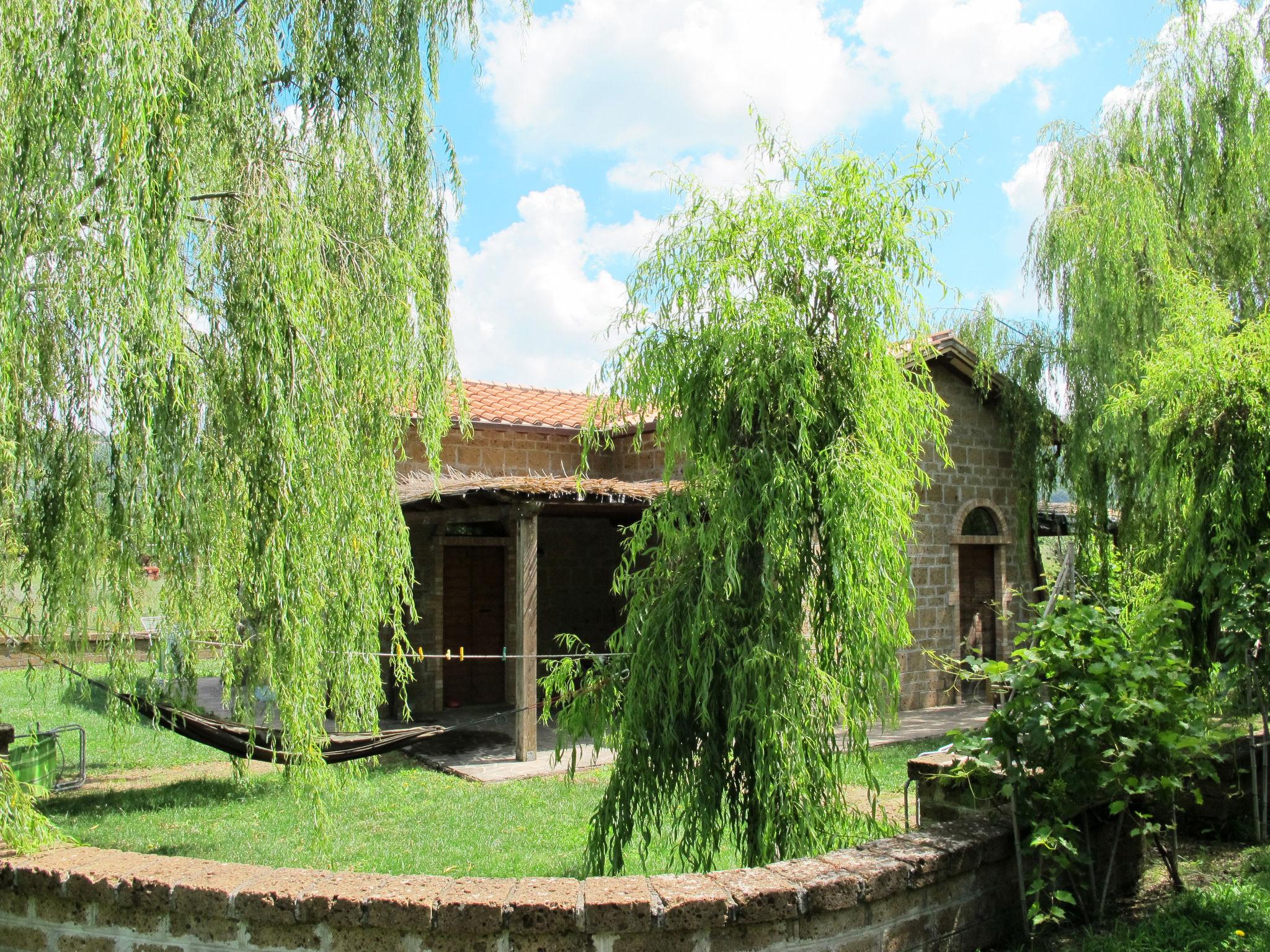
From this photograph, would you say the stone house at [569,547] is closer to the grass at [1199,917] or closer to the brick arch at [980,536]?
the brick arch at [980,536]

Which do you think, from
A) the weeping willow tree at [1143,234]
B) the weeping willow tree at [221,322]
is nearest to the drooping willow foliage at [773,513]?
the weeping willow tree at [221,322]

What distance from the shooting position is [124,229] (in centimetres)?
374

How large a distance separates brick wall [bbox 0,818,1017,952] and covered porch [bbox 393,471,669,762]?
568 centimetres

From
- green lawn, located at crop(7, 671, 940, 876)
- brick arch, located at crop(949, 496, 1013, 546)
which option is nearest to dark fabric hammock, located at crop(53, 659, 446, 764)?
green lawn, located at crop(7, 671, 940, 876)

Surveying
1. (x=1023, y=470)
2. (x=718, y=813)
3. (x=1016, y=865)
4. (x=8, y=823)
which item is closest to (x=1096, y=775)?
(x=1016, y=865)

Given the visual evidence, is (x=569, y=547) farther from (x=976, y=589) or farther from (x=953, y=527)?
(x=976, y=589)

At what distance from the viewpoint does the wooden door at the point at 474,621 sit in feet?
40.6

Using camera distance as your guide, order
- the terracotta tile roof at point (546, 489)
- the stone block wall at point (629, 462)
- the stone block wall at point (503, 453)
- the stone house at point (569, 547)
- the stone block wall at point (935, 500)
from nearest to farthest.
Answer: the terracotta tile roof at point (546, 489) → the stone block wall at point (503, 453) → the stone house at point (569, 547) → the stone block wall at point (935, 500) → the stone block wall at point (629, 462)

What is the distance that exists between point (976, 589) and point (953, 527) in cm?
117

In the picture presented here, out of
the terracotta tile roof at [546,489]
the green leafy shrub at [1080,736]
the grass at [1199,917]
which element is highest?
the terracotta tile roof at [546,489]

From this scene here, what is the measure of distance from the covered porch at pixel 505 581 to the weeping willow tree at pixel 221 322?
10.9ft

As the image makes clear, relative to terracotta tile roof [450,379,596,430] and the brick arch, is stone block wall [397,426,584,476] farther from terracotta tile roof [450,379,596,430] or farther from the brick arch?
the brick arch

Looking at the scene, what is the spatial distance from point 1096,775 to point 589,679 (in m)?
2.10

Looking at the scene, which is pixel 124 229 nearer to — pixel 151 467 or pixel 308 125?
pixel 151 467
